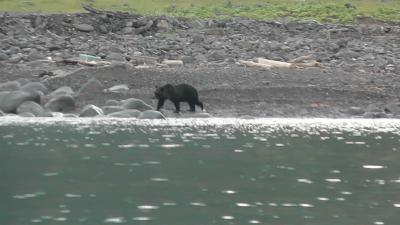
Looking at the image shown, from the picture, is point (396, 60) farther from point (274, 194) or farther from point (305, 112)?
point (274, 194)

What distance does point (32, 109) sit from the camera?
35000 millimetres

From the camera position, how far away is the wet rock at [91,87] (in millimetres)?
38188

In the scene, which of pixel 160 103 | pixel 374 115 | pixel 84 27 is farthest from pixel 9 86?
pixel 84 27

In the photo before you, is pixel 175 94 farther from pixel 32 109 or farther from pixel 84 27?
pixel 84 27

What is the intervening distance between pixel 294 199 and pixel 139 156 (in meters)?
6.24

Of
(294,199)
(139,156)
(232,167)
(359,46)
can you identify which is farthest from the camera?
(359,46)

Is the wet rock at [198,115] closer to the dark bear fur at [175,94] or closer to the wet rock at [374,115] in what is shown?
the dark bear fur at [175,94]

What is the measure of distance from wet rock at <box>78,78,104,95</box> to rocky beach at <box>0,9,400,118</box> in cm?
3

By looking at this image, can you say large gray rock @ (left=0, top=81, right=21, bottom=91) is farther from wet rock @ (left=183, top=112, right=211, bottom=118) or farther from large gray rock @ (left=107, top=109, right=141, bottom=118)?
wet rock @ (left=183, top=112, right=211, bottom=118)

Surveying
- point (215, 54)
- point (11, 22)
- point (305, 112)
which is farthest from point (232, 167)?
point (11, 22)

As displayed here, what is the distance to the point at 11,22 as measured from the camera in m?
54.6

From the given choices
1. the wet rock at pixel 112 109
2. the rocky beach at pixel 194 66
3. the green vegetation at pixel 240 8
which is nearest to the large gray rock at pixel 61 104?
the rocky beach at pixel 194 66

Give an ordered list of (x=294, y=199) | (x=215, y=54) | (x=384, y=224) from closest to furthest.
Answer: (x=384, y=224)
(x=294, y=199)
(x=215, y=54)

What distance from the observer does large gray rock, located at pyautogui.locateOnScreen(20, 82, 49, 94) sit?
37.5m
